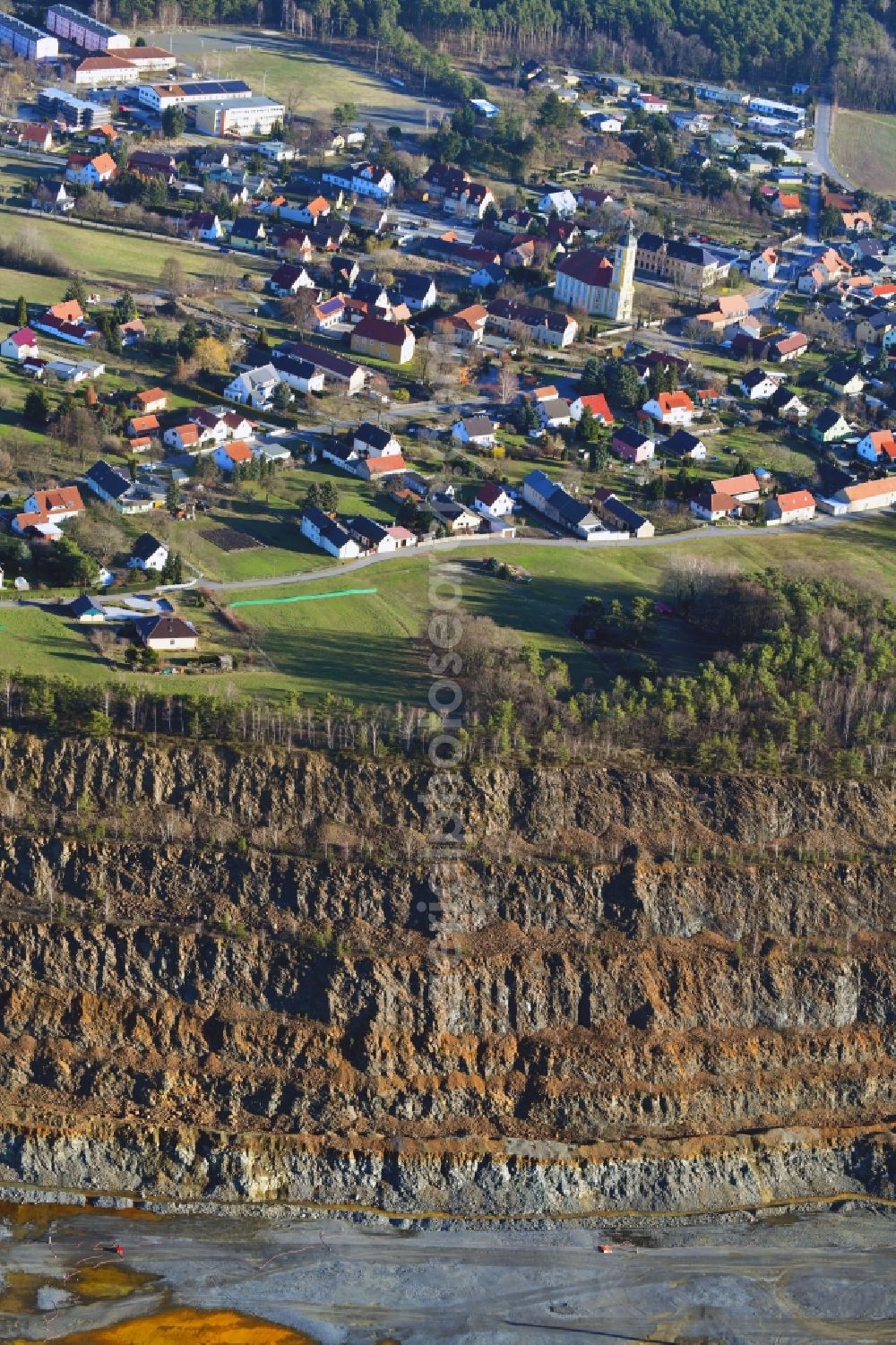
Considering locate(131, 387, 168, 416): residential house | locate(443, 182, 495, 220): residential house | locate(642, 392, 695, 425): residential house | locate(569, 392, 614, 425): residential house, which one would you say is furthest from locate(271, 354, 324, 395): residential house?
locate(443, 182, 495, 220): residential house

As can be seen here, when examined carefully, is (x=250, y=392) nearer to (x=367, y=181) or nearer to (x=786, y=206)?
(x=367, y=181)

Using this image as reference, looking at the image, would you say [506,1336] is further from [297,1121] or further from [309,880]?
[309,880]

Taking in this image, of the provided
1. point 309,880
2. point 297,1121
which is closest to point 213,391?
point 309,880

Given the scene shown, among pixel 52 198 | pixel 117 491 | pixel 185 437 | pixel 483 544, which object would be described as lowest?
pixel 483 544

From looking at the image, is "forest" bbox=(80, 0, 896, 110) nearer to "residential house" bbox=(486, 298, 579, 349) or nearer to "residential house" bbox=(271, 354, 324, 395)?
"residential house" bbox=(486, 298, 579, 349)

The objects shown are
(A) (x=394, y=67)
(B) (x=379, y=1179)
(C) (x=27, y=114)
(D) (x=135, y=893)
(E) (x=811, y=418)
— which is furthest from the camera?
(A) (x=394, y=67)

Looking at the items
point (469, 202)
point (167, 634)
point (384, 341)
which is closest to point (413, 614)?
point (167, 634)
